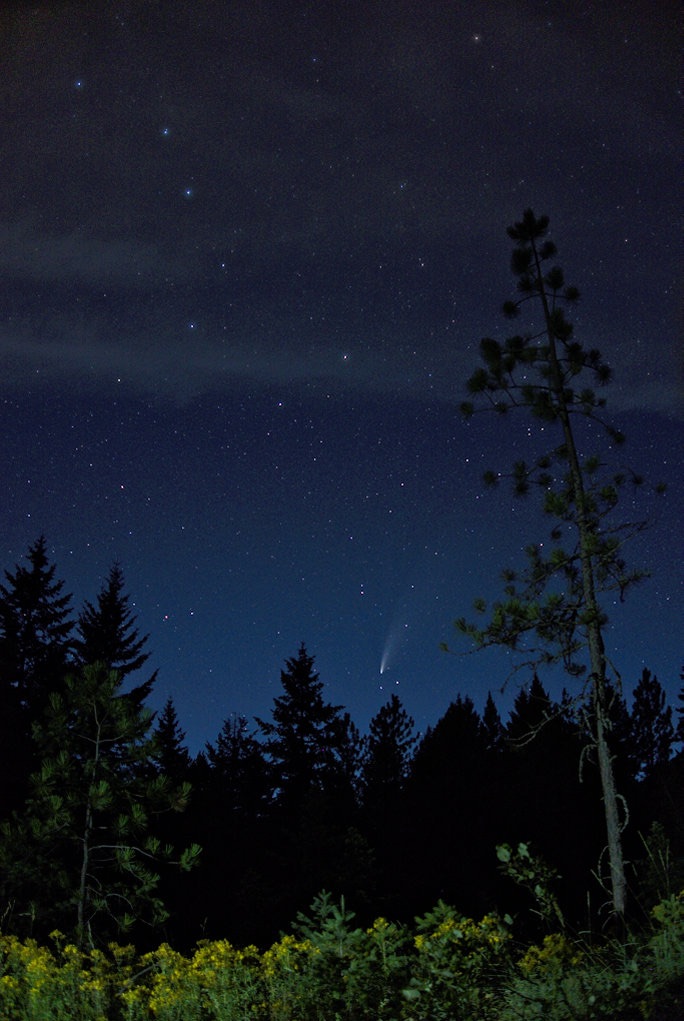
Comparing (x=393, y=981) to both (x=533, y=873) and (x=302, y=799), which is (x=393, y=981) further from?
(x=302, y=799)

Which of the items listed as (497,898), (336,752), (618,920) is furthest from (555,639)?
(336,752)

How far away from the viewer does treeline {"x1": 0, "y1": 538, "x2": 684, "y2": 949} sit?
2077 cm

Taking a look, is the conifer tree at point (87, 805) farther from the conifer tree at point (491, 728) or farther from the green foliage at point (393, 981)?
the conifer tree at point (491, 728)

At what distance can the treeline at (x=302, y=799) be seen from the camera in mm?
20766

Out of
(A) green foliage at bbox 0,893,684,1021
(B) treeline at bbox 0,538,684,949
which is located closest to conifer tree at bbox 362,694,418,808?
(B) treeline at bbox 0,538,684,949

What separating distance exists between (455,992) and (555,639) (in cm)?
658

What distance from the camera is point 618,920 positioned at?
8305mm

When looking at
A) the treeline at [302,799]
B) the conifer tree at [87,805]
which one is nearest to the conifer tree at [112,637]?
the treeline at [302,799]

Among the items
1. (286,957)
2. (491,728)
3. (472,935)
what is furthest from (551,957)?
(491,728)

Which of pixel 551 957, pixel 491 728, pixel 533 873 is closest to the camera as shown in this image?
pixel 551 957

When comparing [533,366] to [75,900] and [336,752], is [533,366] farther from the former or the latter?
[336,752]

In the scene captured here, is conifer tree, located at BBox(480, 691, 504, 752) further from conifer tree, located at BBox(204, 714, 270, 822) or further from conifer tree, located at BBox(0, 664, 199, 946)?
conifer tree, located at BBox(0, 664, 199, 946)

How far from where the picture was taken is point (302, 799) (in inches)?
1357

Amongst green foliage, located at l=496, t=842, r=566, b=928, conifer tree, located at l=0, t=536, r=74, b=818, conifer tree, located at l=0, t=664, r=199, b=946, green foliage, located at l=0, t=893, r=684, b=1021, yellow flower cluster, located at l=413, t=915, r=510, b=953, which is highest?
conifer tree, located at l=0, t=536, r=74, b=818
